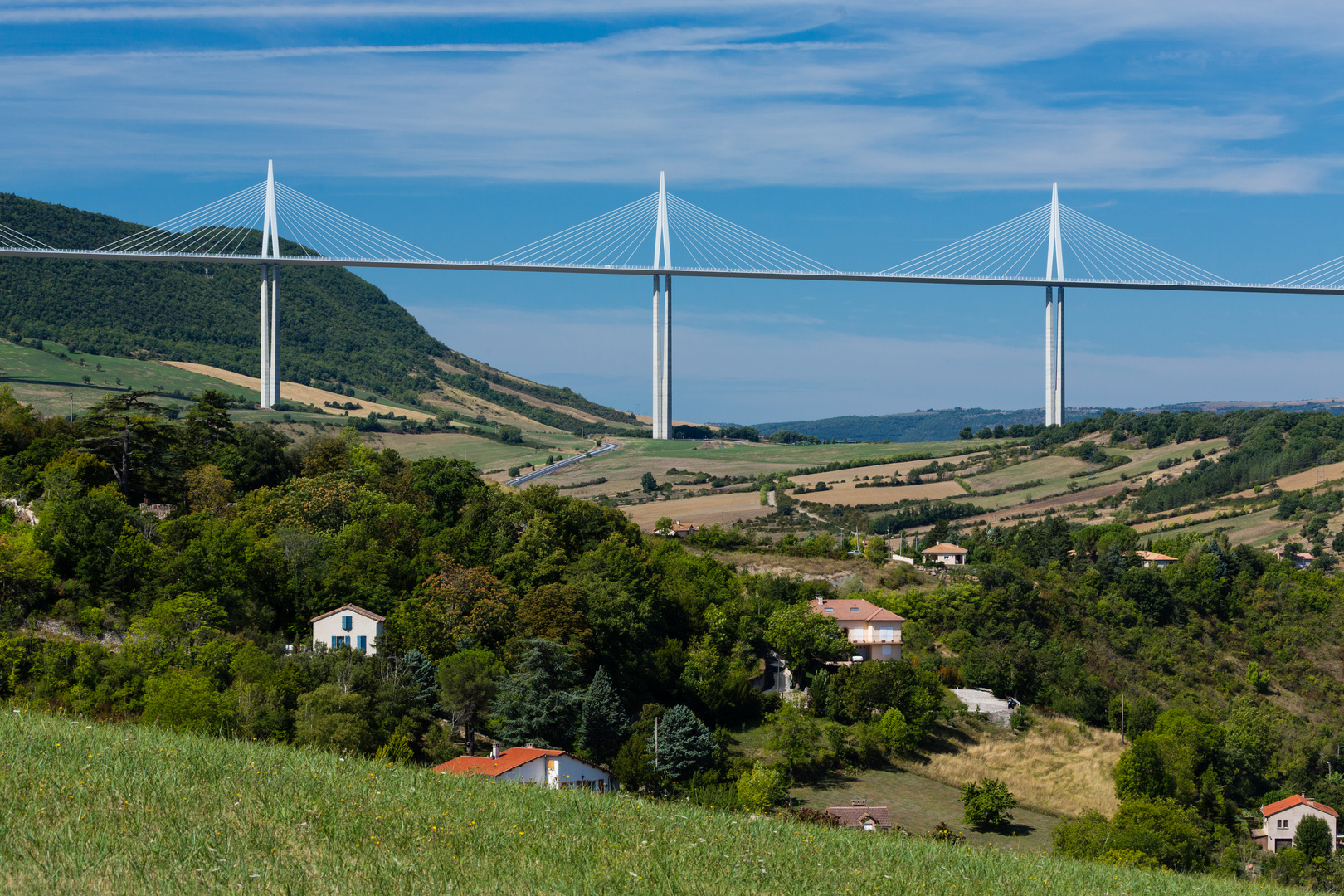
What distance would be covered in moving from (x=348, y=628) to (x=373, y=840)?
20400 millimetres

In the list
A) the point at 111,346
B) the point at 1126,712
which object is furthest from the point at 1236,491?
the point at 111,346

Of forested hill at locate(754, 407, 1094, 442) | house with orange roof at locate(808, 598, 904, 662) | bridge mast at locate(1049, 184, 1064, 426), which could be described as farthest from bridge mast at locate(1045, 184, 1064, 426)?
forested hill at locate(754, 407, 1094, 442)

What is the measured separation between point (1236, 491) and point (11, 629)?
2781 inches

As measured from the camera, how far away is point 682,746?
2442 cm

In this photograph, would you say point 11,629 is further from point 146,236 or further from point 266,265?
point 146,236

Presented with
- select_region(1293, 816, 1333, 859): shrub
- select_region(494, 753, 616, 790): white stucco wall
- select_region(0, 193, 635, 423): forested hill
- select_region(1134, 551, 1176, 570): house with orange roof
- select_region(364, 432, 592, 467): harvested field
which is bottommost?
select_region(1293, 816, 1333, 859): shrub

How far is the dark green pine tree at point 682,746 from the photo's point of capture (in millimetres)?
24219

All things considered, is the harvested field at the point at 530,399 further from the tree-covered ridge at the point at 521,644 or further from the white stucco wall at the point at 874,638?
the white stucco wall at the point at 874,638

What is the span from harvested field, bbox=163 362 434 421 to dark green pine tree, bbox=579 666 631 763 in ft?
225

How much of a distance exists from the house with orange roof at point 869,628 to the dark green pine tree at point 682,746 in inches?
482

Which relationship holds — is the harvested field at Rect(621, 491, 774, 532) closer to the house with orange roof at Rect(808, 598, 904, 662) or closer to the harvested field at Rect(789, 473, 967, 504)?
the harvested field at Rect(789, 473, 967, 504)

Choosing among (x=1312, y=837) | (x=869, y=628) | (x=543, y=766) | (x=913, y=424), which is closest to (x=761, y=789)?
(x=543, y=766)

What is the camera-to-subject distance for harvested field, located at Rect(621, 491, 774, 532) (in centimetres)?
6147

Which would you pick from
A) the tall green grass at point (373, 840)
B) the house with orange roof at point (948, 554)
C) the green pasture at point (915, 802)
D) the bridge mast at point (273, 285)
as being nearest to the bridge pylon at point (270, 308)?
the bridge mast at point (273, 285)
